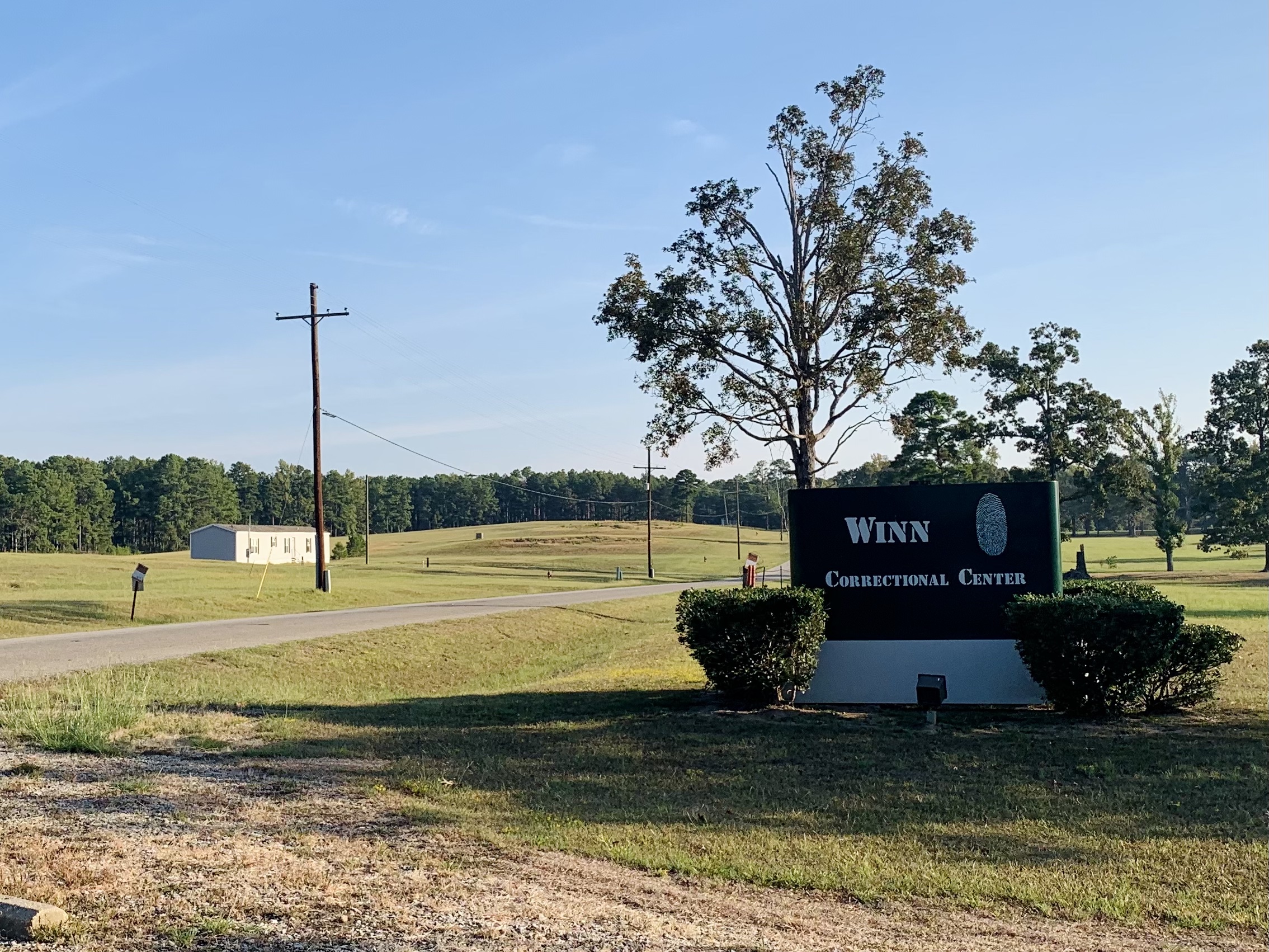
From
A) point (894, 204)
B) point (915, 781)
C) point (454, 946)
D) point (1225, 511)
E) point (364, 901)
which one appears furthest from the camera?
point (1225, 511)

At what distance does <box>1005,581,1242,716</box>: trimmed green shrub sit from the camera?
10844mm

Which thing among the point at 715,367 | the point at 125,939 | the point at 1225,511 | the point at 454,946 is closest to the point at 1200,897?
the point at 454,946

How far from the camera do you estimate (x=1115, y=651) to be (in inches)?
430

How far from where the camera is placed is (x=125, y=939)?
14.8 ft

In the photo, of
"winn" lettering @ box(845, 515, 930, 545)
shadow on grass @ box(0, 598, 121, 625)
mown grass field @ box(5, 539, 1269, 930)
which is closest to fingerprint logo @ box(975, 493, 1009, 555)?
"winn" lettering @ box(845, 515, 930, 545)

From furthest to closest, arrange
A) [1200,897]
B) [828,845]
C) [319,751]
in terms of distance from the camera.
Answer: [319,751]
[828,845]
[1200,897]

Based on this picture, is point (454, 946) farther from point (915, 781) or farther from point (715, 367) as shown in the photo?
point (715, 367)

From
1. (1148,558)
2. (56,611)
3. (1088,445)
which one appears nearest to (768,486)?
(1148,558)

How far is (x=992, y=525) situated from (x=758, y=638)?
309 cm

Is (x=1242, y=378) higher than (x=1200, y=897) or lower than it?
higher

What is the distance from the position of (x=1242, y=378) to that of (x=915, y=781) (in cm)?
5817

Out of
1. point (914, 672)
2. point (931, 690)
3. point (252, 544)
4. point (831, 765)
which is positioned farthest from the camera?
point (252, 544)

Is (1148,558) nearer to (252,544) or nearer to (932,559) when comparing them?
(252,544)

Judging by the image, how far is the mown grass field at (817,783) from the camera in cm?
604
